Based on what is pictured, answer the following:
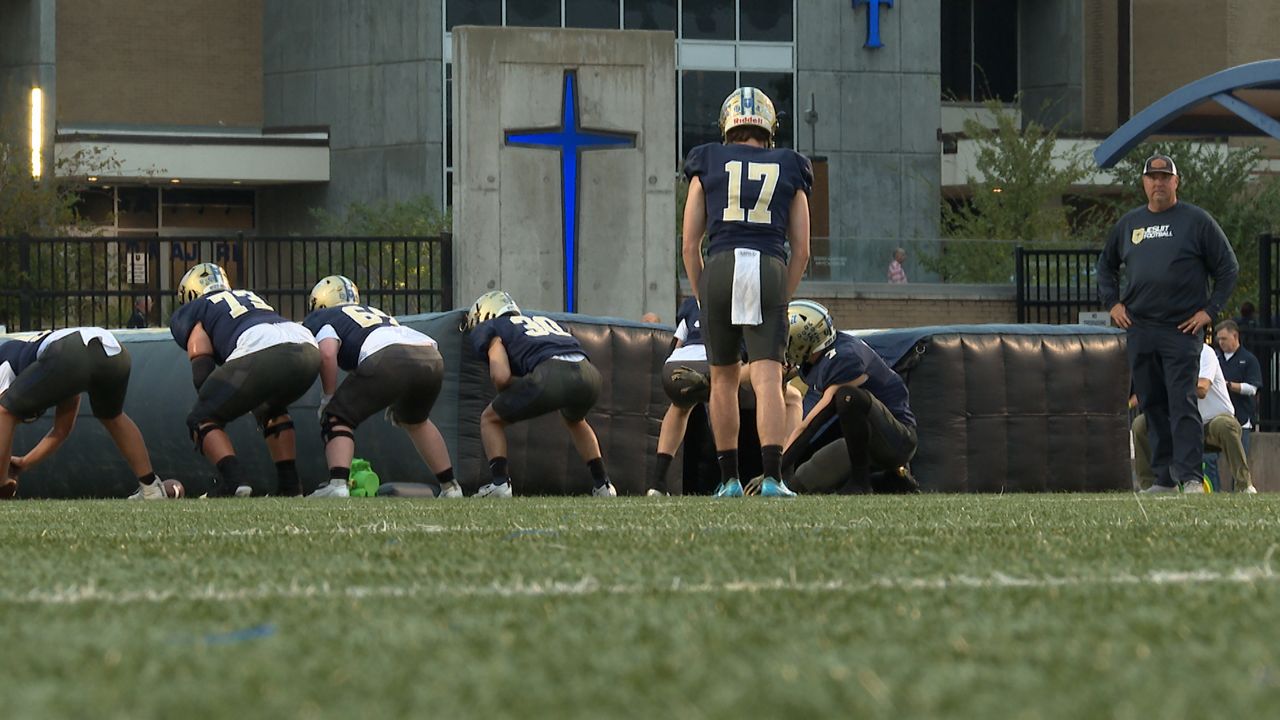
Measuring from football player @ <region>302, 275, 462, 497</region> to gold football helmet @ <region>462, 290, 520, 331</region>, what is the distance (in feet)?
2.00

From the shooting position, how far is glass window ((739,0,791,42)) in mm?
47062

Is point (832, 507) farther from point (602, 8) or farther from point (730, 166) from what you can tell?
point (602, 8)

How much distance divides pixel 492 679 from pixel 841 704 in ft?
1.57

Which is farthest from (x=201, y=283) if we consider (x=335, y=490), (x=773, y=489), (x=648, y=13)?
(x=648, y=13)

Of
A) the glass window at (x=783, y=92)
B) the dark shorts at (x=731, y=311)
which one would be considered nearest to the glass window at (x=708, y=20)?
the glass window at (x=783, y=92)

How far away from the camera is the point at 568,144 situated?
16.2 metres

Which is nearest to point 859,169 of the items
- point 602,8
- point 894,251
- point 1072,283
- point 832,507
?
point 602,8

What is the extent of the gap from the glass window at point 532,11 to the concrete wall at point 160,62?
298 inches

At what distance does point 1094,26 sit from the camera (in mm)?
52062

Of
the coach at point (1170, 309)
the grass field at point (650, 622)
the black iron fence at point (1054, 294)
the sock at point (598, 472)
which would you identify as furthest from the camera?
the black iron fence at point (1054, 294)

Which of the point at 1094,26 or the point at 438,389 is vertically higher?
the point at 1094,26

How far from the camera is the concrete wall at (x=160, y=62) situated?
157ft

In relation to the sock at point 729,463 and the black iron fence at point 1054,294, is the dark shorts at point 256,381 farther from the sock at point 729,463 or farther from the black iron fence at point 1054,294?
the black iron fence at point 1054,294

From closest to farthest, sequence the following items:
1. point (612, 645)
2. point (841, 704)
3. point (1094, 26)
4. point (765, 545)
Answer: point (841, 704) → point (612, 645) → point (765, 545) → point (1094, 26)
